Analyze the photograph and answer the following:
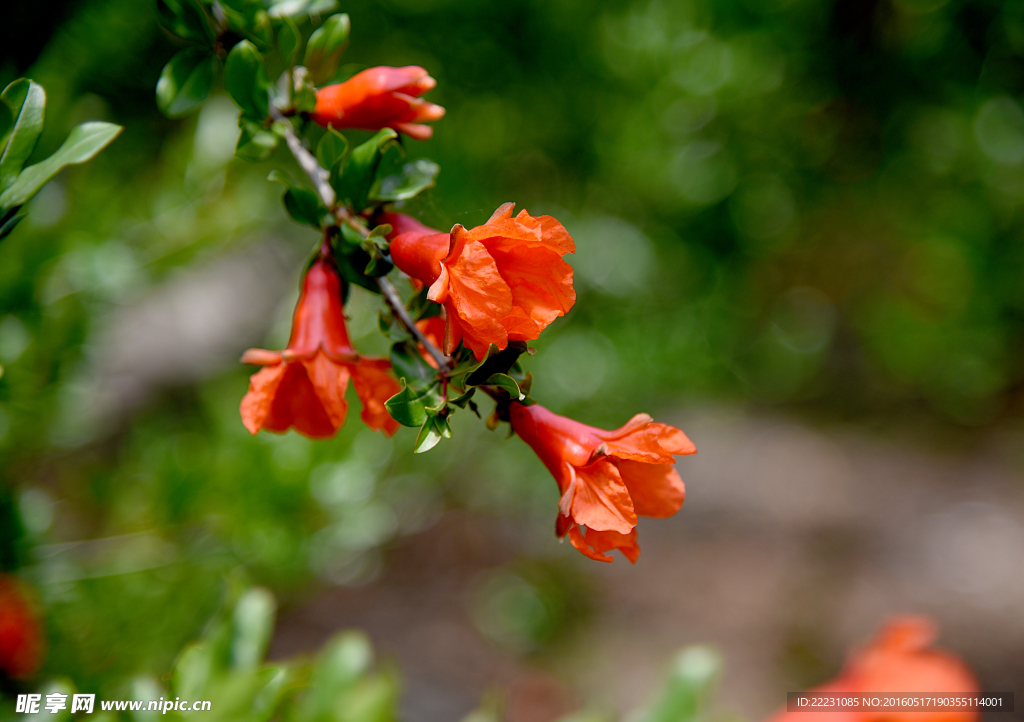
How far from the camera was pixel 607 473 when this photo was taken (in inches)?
15.6

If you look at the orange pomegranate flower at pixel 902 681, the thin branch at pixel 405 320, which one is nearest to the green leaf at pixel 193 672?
the thin branch at pixel 405 320

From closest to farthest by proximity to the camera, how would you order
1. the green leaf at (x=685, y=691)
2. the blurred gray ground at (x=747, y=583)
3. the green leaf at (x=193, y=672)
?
the green leaf at (x=193, y=672)
the green leaf at (x=685, y=691)
the blurred gray ground at (x=747, y=583)

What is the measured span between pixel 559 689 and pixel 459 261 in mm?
2057

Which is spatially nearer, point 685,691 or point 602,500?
point 602,500

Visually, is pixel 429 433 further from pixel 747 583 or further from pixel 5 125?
pixel 747 583

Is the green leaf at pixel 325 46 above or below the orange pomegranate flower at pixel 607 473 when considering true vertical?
above

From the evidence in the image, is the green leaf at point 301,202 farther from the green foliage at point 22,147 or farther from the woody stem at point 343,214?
the green foliage at point 22,147

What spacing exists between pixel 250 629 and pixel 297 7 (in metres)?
0.62

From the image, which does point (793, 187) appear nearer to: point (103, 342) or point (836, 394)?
point (836, 394)

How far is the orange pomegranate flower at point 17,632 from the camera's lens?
80 cm

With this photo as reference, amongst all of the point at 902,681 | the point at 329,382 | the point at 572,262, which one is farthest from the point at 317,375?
the point at 572,262

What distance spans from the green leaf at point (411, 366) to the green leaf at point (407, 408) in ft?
0.05

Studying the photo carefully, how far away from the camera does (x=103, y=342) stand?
3.83 feet

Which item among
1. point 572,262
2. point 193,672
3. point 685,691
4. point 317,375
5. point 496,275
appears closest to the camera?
point 496,275
